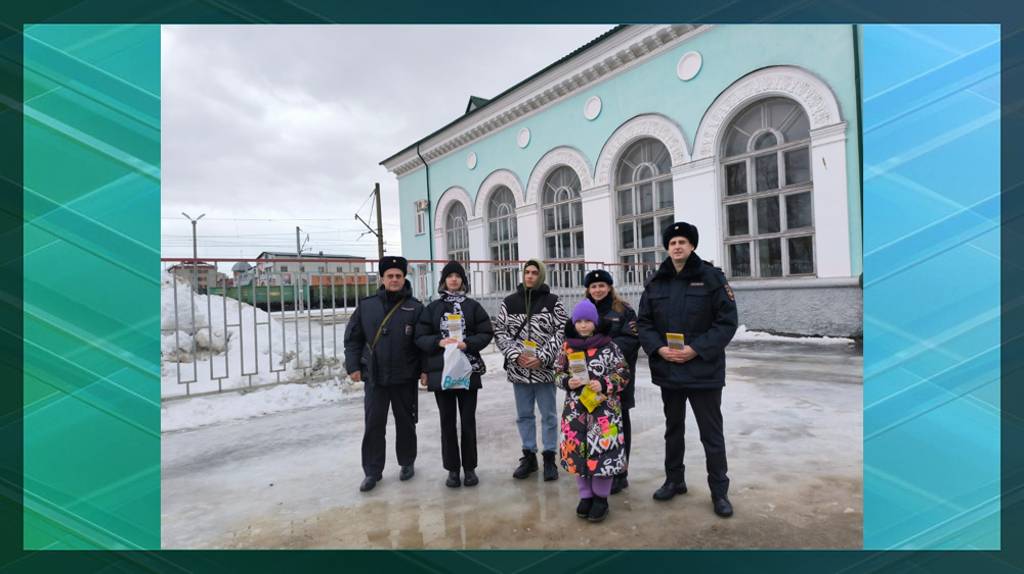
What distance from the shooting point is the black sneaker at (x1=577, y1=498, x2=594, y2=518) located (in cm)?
288

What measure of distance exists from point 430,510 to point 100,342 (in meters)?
2.25

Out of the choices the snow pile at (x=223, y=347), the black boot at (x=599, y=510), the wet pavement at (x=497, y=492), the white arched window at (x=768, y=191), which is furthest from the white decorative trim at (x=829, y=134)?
the snow pile at (x=223, y=347)

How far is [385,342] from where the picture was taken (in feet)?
11.5

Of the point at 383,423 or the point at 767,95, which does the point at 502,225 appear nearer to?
the point at 767,95

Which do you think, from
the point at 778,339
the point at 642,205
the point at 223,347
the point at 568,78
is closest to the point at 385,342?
the point at 223,347

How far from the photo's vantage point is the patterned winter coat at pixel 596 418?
2.85 m

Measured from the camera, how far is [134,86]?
298cm

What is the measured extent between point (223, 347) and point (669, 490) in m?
5.54

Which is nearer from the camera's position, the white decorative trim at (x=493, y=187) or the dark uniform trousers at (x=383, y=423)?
the dark uniform trousers at (x=383, y=423)

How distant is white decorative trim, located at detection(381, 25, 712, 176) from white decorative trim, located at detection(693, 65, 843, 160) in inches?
61.3

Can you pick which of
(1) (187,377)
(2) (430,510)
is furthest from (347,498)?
(1) (187,377)

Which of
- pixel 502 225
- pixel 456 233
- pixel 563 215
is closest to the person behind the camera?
pixel 563 215

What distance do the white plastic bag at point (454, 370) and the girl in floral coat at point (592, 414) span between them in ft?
2.35

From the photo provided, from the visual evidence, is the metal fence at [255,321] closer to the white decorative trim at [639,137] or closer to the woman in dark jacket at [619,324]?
the woman in dark jacket at [619,324]
